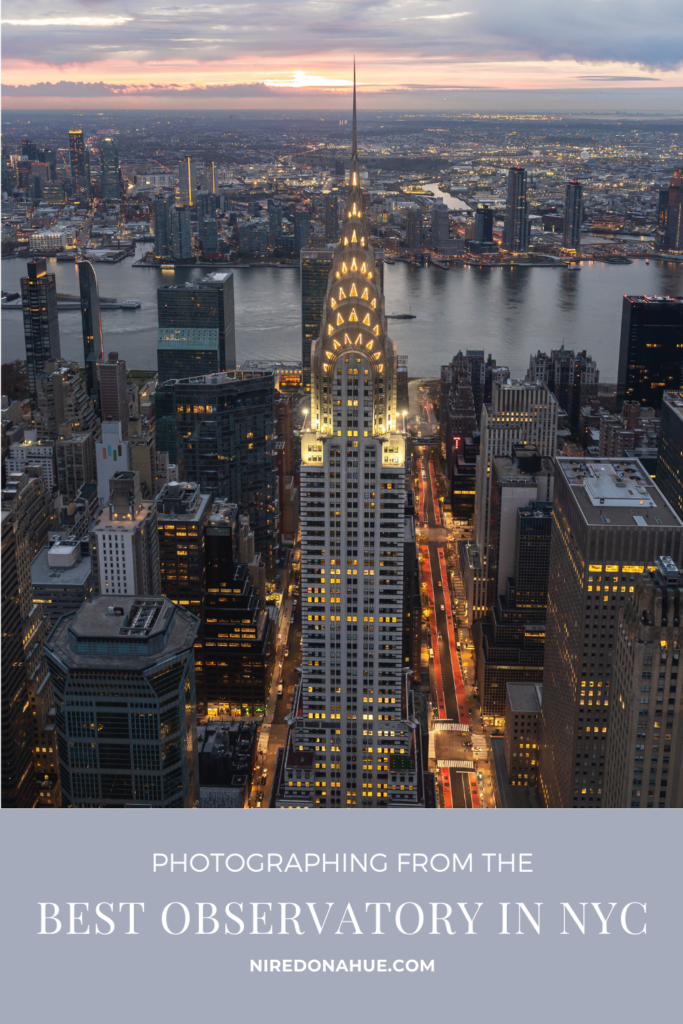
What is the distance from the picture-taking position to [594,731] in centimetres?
1348

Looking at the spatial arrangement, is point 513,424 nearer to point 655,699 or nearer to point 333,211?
point 333,211

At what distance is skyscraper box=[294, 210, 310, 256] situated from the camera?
948 inches

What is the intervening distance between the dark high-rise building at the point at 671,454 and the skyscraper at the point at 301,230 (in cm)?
858

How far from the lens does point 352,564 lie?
1141 centimetres

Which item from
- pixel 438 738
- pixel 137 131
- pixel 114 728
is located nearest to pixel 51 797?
pixel 114 728

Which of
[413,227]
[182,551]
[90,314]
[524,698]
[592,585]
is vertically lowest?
[524,698]

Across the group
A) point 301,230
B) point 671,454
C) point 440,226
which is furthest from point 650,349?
point 301,230

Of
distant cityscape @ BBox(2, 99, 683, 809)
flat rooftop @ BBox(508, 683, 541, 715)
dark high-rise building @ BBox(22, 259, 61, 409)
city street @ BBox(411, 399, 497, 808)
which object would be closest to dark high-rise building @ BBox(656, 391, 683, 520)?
distant cityscape @ BBox(2, 99, 683, 809)

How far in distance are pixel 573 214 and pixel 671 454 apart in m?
7.85

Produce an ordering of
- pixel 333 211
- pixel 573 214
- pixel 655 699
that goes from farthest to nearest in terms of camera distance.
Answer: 1. pixel 573 214
2. pixel 333 211
3. pixel 655 699

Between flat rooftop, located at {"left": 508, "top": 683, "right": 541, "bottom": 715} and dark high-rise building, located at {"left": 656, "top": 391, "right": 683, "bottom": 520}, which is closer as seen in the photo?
flat rooftop, located at {"left": 508, "top": 683, "right": 541, "bottom": 715}

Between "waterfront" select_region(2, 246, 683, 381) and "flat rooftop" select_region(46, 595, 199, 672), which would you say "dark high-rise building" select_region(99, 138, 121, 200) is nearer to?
"waterfront" select_region(2, 246, 683, 381)

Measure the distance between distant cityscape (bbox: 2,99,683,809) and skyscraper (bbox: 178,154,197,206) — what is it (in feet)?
0.95

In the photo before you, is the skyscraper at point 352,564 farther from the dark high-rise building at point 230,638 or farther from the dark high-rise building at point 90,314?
the dark high-rise building at point 90,314
